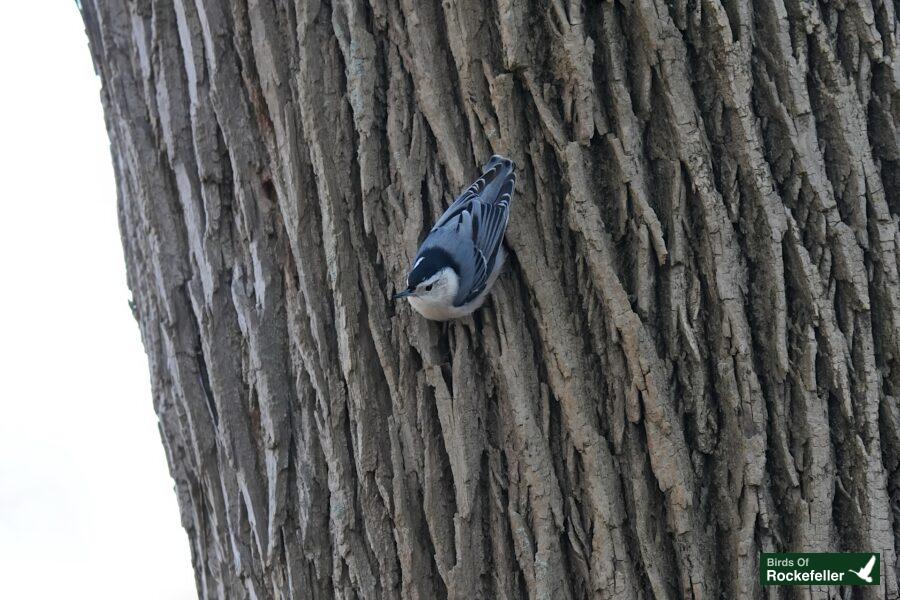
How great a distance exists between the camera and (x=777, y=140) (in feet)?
6.95

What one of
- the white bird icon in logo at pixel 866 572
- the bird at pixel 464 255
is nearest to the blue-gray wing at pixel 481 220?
the bird at pixel 464 255

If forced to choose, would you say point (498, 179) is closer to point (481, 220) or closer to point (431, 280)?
point (481, 220)

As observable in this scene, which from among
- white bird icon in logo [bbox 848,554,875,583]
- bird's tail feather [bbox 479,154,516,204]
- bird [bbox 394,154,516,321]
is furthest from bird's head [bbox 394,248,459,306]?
white bird icon in logo [bbox 848,554,875,583]

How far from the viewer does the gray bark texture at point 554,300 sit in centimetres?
200

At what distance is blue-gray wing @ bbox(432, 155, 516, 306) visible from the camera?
2.21m

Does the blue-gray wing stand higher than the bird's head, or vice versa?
the blue-gray wing

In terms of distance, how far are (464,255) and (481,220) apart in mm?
110

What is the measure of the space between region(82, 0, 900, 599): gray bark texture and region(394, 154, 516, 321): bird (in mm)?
45

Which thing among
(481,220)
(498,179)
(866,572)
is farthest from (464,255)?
(866,572)

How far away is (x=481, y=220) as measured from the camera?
234 centimetres

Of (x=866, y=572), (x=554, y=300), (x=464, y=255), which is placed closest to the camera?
(x=866, y=572)

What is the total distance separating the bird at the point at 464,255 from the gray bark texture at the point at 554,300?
1.8 inches

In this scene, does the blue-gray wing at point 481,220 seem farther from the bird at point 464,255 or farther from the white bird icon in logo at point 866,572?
→ the white bird icon in logo at point 866,572

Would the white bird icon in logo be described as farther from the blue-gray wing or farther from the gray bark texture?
the blue-gray wing
